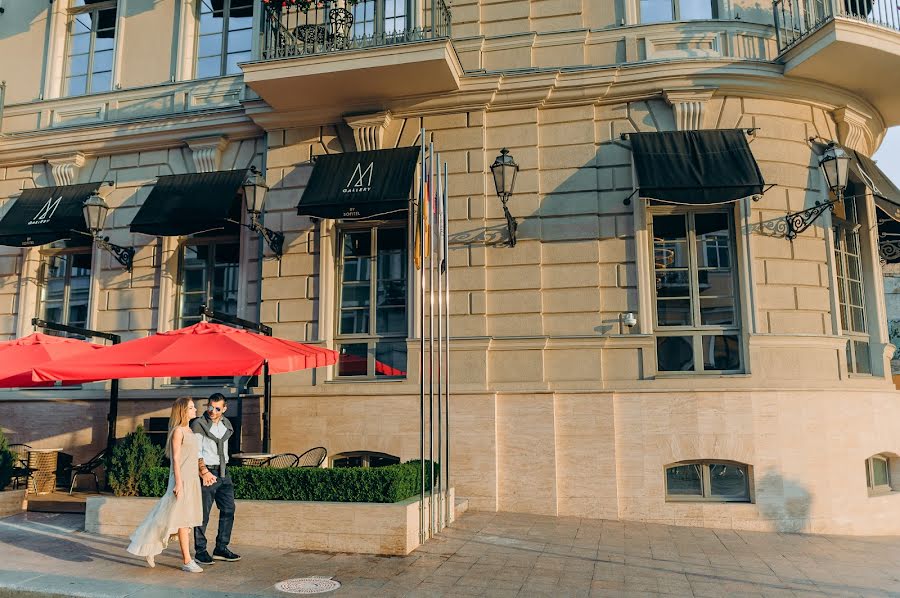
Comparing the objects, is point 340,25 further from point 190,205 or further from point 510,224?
point 510,224

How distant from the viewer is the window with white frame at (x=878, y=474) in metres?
11.6

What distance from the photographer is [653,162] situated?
1133 centimetres

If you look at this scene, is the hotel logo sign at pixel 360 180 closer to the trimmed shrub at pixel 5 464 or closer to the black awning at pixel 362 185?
the black awning at pixel 362 185

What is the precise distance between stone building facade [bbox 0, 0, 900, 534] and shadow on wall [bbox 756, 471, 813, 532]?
3 centimetres

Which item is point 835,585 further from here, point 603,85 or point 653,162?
point 603,85

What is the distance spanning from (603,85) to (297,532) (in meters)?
8.46

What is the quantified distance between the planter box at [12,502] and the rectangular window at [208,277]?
3943 mm

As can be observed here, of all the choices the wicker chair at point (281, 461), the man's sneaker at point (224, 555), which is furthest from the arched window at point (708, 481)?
the man's sneaker at point (224, 555)

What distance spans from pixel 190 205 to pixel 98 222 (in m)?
1.79

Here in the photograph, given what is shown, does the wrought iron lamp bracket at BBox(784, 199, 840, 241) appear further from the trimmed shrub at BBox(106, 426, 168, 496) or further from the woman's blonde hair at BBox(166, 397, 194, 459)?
the trimmed shrub at BBox(106, 426, 168, 496)

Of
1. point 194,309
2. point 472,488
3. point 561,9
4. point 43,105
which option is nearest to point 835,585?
point 472,488

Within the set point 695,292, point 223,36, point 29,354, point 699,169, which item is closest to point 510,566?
point 695,292

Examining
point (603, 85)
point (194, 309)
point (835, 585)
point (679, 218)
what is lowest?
point (835, 585)

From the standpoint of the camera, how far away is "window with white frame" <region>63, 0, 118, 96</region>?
50.4 ft
